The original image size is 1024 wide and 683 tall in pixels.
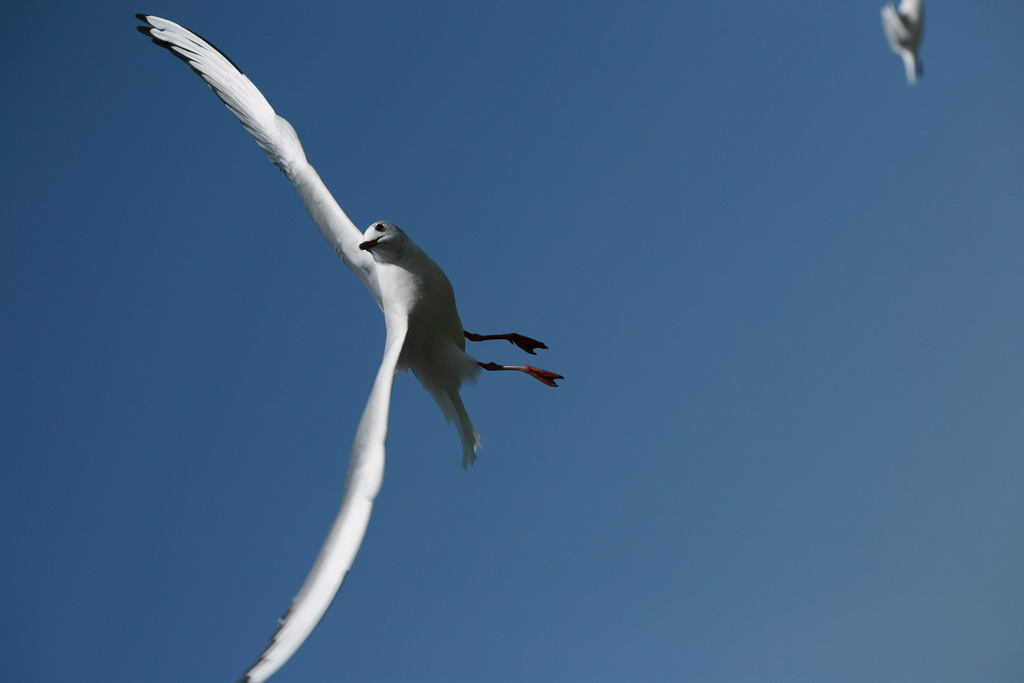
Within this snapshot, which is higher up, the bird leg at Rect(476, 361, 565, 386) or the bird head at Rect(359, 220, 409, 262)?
the bird head at Rect(359, 220, 409, 262)

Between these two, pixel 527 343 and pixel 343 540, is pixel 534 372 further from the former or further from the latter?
pixel 343 540

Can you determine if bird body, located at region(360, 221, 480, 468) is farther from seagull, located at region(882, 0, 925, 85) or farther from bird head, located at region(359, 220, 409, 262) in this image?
seagull, located at region(882, 0, 925, 85)

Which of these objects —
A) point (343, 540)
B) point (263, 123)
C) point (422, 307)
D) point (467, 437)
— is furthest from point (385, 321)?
point (263, 123)

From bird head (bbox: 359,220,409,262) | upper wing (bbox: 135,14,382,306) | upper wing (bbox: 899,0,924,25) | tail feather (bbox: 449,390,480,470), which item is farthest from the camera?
upper wing (bbox: 135,14,382,306)

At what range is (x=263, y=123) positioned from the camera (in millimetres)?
5031

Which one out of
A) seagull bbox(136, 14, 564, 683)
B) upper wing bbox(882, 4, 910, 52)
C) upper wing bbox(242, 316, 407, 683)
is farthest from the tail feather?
upper wing bbox(882, 4, 910, 52)

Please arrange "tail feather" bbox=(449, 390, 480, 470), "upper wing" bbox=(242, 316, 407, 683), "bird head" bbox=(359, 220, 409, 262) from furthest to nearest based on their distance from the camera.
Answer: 1. "tail feather" bbox=(449, 390, 480, 470)
2. "bird head" bbox=(359, 220, 409, 262)
3. "upper wing" bbox=(242, 316, 407, 683)

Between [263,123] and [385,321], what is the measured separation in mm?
1577

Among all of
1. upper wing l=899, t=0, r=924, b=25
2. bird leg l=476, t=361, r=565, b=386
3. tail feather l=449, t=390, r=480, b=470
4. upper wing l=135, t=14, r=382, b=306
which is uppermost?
upper wing l=899, t=0, r=924, b=25

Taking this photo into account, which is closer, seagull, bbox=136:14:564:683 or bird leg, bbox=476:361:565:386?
seagull, bbox=136:14:564:683

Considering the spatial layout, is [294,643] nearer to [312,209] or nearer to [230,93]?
[312,209]

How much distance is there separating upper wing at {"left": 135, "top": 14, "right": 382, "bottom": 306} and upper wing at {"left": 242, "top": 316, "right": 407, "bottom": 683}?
3.64 feet

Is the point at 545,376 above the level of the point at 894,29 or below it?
below

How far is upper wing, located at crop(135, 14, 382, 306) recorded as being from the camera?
15.0 feet
